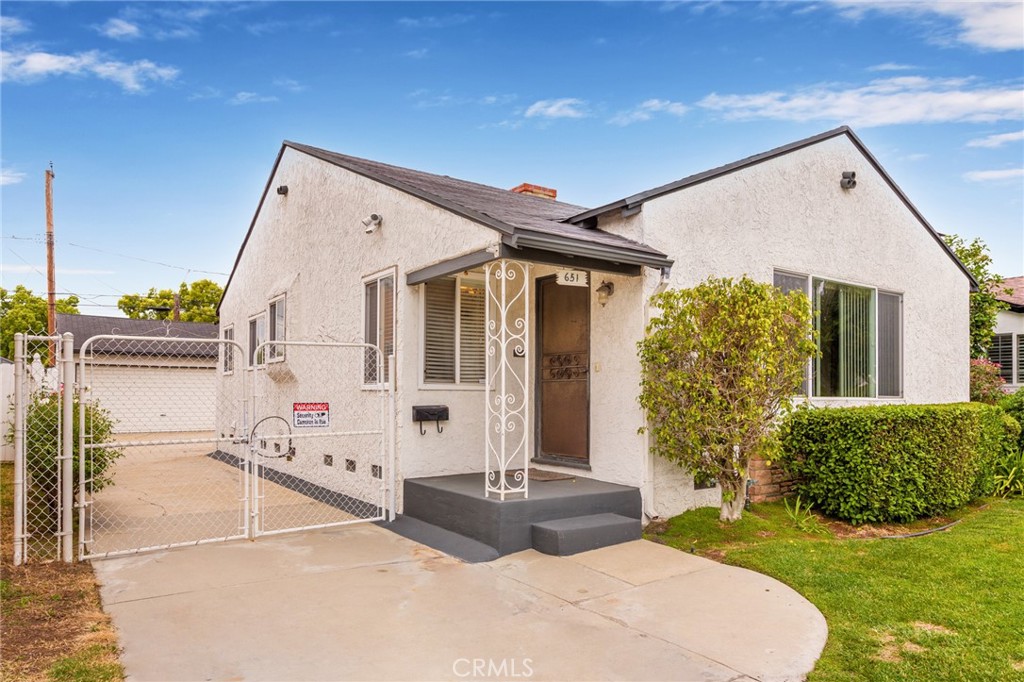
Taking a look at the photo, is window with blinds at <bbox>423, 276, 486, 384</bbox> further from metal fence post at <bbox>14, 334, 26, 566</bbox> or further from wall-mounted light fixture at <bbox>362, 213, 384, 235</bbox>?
metal fence post at <bbox>14, 334, 26, 566</bbox>

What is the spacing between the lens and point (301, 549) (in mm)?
6410

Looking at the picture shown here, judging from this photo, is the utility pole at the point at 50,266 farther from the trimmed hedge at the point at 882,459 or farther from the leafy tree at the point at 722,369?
the trimmed hedge at the point at 882,459

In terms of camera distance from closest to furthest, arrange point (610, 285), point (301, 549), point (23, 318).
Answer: point (301, 549) → point (610, 285) → point (23, 318)

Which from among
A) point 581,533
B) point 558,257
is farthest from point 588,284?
point 581,533

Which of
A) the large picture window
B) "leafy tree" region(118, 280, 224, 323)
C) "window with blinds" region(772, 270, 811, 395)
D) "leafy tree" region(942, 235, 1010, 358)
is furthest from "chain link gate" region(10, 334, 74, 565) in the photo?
"leafy tree" region(118, 280, 224, 323)

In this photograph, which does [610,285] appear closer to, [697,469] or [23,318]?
[697,469]

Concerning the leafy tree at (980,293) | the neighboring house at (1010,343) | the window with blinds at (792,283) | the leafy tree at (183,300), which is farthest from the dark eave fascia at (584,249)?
the leafy tree at (183,300)

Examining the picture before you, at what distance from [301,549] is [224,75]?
9132 millimetres

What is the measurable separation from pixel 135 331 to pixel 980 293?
27.9 metres

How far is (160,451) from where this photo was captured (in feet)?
53.8

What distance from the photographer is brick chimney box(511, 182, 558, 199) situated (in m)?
12.1

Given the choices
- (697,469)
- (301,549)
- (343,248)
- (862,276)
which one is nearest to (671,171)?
(862,276)

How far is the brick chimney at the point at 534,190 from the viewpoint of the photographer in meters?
12.1

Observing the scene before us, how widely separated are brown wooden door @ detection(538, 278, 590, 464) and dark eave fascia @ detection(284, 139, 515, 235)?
1.85m
